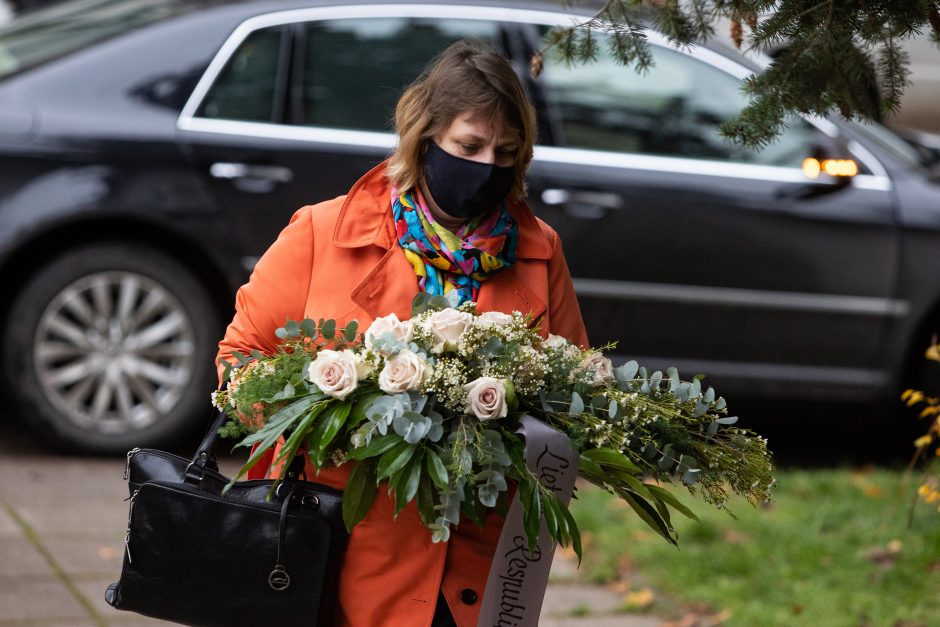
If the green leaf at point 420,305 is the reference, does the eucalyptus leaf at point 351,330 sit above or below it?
below

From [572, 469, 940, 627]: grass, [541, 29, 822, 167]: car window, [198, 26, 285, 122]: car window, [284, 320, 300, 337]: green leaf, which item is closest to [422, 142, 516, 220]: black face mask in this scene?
[284, 320, 300, 337]: green leaf

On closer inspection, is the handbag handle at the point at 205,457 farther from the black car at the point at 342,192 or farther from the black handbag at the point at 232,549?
the black car at the point at 342,192

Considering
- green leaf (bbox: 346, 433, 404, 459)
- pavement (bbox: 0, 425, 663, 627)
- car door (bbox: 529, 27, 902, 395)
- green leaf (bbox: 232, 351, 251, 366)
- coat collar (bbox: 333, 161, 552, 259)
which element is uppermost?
coat collar (bbox: 333, 161, 552, 259)

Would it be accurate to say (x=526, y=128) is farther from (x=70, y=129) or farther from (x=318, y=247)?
(x=70, y=129)

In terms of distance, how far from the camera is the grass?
4355mm

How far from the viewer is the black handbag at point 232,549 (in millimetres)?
2357

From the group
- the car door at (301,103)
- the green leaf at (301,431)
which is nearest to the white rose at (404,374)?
the green leaf at (301,431)

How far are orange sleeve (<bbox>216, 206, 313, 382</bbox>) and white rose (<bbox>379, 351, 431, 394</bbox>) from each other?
0.46m

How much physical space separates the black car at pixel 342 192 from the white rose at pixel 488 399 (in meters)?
3.12

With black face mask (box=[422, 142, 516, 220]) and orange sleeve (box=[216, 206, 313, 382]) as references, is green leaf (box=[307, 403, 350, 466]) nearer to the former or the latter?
orange sleeve (box=[216, 206, 313, 382])

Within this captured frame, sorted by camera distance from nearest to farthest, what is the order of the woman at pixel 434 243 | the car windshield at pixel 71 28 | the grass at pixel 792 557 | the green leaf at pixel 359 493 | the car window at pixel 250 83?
the green leaf at pixel 359 493 < the woman at pixel 434 243 < the grass at pixel 792 557 < the car window at pixel 250 83 < the car windshield at pixel 71 28

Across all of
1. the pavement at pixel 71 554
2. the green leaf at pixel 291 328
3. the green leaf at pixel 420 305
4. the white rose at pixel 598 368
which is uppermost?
the green leaf at pixel 420 305

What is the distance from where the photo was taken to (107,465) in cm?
533

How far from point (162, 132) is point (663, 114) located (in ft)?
6.78
